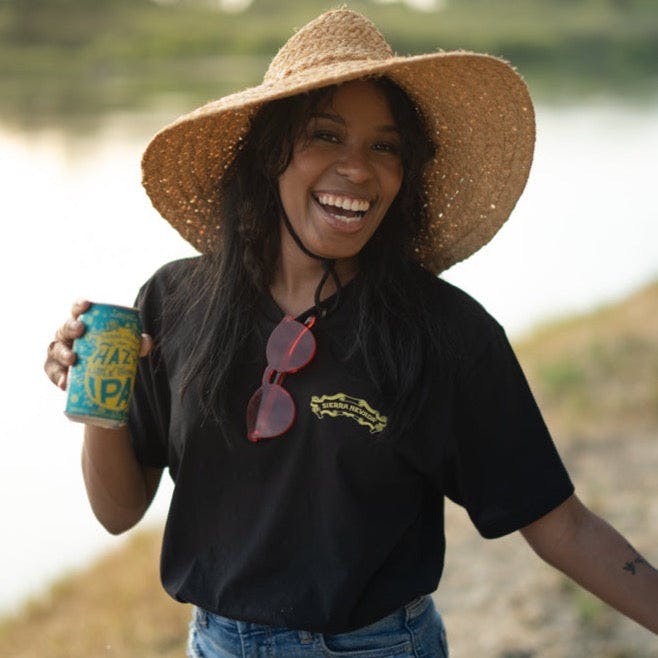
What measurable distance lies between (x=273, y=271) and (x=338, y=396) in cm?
27

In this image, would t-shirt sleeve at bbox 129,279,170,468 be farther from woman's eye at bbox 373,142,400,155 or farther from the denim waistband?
woman's eye at bbox 373,142,400,155

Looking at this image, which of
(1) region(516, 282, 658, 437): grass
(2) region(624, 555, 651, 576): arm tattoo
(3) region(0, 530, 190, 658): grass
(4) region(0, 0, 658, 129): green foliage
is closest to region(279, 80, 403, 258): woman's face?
(2) region(624, 555, 651, 576): arm tattoo

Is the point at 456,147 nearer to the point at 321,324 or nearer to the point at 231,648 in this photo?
the point at 321,324

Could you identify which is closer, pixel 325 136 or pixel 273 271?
pixel 325 136

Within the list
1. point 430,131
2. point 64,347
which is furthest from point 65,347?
point 430,131

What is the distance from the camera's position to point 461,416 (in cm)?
139

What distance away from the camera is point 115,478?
161 cm

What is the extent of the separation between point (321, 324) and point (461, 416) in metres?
0.24

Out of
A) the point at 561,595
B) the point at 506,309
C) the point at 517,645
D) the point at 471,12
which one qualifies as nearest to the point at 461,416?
the point at 517,645

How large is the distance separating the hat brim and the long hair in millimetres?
32

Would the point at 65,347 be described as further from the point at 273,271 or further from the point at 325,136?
the point at 325,136

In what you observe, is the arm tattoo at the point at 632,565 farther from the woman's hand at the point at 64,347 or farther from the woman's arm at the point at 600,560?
the woman's hand at the point at 64,347

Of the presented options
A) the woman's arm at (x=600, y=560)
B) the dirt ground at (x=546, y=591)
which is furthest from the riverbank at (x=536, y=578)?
the woman's arm at (x=600, y=560)

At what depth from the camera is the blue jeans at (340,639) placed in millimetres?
1411
